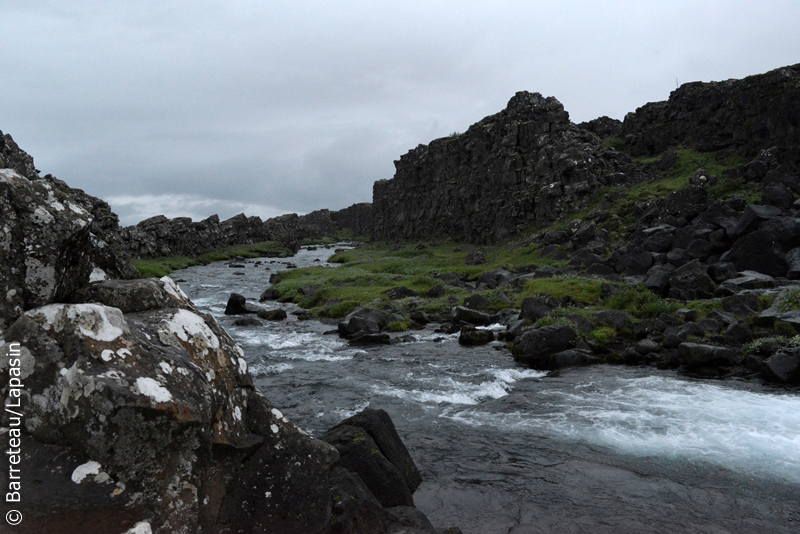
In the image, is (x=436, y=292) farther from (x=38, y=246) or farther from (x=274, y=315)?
(x=38, y=246)

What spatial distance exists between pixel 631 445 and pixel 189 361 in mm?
11693

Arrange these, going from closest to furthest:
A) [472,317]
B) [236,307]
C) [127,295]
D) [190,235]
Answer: [127,295]
[472,317]
[236,307]
[190,235]

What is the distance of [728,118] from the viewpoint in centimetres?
6156

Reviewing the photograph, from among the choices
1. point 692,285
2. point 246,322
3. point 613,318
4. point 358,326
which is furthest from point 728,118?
point 246,322

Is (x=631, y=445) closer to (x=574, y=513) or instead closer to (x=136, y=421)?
(x=574, y=513)

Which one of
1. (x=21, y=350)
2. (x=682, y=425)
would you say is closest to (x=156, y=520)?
(x=21, y=350)

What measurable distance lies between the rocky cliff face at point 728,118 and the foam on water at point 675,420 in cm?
4201

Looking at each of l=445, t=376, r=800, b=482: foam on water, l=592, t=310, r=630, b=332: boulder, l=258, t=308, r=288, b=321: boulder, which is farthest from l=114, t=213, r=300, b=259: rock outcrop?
l=445, t=376, r=800, b=482: foam on water

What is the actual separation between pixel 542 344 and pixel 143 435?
19352 millimetres

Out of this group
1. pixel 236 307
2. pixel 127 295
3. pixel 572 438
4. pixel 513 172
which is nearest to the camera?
pixel 127 295

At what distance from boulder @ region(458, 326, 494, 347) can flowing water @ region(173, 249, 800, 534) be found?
281cm

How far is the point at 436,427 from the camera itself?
14.8 meters

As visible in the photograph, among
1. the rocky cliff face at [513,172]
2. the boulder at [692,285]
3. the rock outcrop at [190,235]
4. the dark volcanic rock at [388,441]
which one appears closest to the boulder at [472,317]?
the boulder at [692,285]

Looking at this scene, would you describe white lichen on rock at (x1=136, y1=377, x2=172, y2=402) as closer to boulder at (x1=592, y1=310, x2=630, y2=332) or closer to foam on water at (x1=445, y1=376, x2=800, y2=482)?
foam on water at (x1=445, y1=376, x2=800, y2=482)
